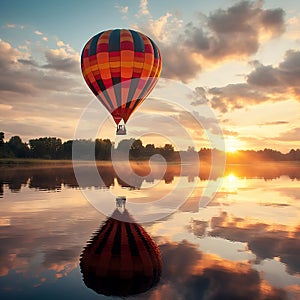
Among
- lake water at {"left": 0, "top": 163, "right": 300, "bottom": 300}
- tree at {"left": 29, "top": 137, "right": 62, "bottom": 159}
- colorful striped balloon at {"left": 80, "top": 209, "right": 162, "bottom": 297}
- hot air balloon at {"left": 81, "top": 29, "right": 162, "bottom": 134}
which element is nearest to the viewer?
lake water at {"left": 0, "top": 163, "right": 300, "bottom": 300}

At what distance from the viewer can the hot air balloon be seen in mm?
37938

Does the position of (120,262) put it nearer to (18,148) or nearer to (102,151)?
(18,148)

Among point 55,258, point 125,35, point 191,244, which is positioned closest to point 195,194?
point 125,35

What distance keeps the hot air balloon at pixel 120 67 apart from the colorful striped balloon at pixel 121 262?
1889 centimetres

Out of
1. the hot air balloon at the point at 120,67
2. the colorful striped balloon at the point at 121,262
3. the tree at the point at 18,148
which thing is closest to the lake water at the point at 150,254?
the colorful striped balloon at the point at 121,262

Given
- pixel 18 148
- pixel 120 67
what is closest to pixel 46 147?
pixel 18 148

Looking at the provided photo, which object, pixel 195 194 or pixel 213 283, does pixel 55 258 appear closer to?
pixel 213 283

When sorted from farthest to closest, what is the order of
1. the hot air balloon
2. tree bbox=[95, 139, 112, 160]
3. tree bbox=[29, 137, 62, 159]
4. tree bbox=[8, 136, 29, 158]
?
1. tree bbox=[95, 139, 112, 160]
2. tree bbox=[29, 137, 62, 159]
3. tree bbox=[8, 136, 29, 158]
4. the hot air balloon

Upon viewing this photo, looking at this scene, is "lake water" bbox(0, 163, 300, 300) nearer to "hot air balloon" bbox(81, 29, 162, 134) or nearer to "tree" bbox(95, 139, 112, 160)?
"hot air balloon" bbox(81, 29, 162, 134)

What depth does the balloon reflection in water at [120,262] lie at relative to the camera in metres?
14.0

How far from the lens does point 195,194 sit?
42.8 meters

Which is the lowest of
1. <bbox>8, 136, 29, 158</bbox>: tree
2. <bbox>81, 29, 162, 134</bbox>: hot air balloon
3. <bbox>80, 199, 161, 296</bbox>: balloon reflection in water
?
<bbox>80, 199, 161, 296</bbox>: balloon reflection in water

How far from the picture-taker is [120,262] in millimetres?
16625

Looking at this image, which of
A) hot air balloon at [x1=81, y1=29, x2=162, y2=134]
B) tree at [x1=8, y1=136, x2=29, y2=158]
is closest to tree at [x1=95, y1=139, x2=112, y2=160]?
tree at [x1=8, y1=136, x2=29, y2=158]
